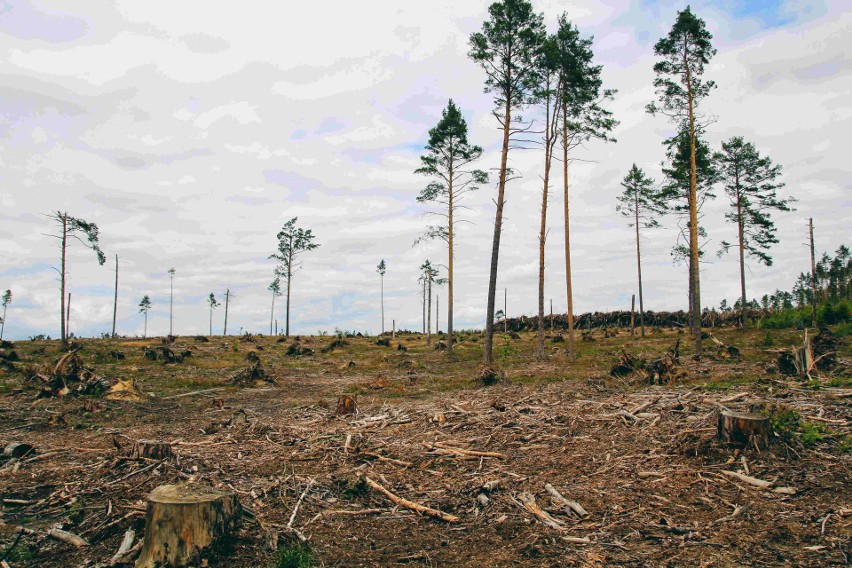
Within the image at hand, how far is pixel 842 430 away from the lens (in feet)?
22.9

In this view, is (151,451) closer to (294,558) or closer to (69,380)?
(294,558)

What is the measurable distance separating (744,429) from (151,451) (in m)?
8.17

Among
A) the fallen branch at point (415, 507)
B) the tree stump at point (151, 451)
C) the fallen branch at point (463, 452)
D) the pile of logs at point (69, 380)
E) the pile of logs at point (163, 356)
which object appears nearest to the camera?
the fallen branch at point (415, 507)

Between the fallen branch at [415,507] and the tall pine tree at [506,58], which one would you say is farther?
the tall pine tree at [506,58]

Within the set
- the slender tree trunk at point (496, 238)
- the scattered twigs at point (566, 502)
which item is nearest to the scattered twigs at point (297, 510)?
the scattered twigs at point (566, 502)

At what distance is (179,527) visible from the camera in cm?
439

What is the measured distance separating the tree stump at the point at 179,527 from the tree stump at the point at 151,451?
2.80 metres

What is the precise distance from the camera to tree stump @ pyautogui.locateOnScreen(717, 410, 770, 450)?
261 inches

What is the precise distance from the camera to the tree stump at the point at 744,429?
662cm

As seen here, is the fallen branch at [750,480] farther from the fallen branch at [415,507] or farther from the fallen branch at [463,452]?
the fallen branch at [415,507]

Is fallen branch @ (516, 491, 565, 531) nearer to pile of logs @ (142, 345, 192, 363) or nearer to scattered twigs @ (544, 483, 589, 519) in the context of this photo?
scattered twigs @ (544, 483, 589, 519)

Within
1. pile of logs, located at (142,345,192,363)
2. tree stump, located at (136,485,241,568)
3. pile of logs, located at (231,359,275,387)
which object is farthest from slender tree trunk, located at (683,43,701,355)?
pile of logs, located at (142,345,192,363)

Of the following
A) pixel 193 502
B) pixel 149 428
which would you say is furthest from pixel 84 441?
pixel 193 502

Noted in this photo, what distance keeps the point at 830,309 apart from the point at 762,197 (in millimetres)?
8192
